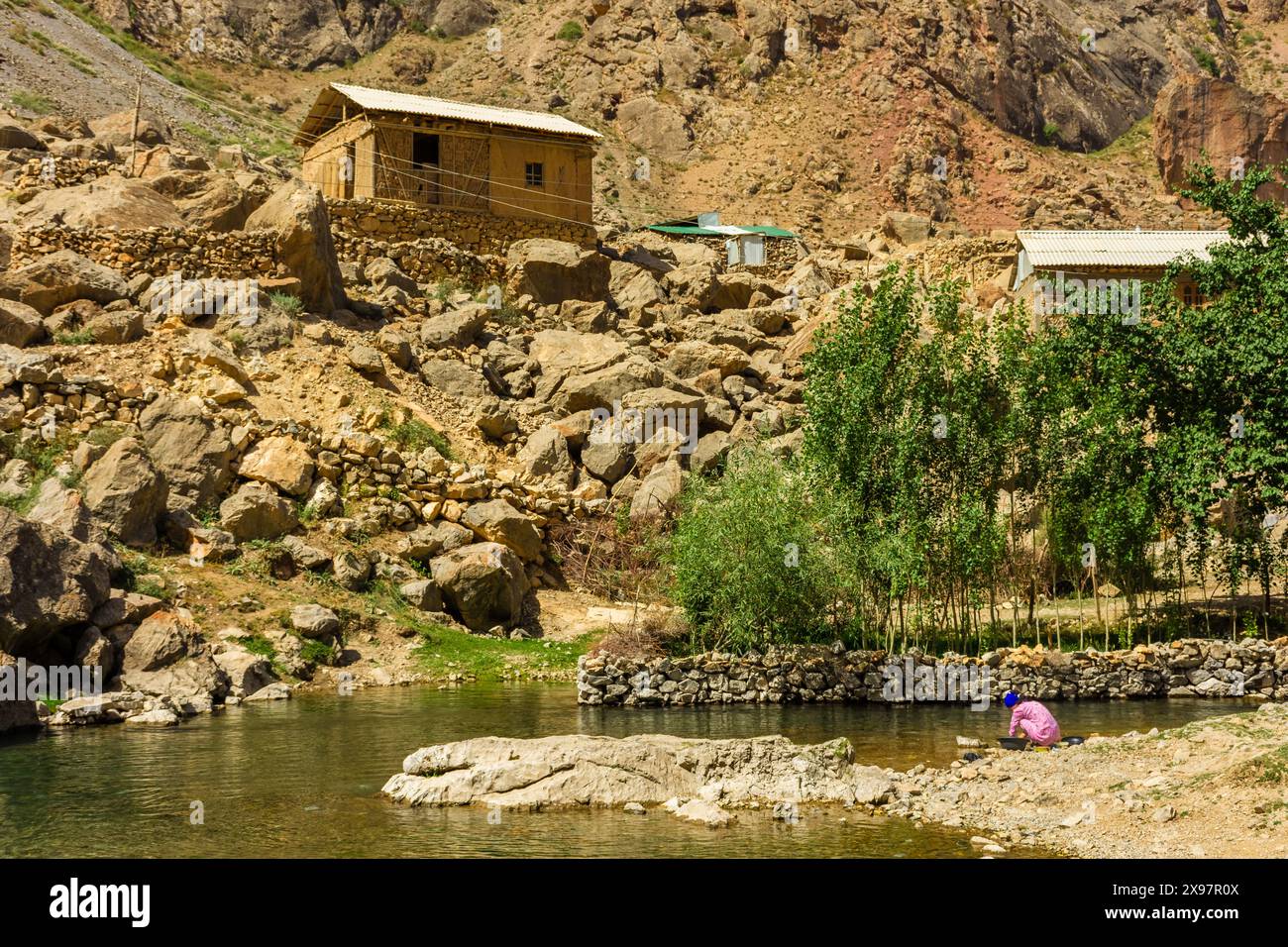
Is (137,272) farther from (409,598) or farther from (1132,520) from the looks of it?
(1132,520)

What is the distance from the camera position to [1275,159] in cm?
8950

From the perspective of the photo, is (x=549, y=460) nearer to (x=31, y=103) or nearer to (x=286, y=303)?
(x=286, y=303)

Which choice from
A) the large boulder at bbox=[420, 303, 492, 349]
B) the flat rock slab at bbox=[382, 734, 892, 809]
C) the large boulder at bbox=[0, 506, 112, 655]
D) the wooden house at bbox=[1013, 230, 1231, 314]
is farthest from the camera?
the wooden house at bbox=[1013, 230, 1231, 314]

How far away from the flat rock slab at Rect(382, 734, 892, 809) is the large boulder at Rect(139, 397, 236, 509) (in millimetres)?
16903

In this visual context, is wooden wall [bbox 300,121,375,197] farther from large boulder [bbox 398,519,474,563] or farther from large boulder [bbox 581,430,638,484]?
large boulder [bbox 398,519,474,563]

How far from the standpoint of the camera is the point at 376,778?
17.7 meters

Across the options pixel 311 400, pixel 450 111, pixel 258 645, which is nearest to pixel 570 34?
pixel 450 111

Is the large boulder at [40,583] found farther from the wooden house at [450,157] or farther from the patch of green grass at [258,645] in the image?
the wooden house at [450,157]

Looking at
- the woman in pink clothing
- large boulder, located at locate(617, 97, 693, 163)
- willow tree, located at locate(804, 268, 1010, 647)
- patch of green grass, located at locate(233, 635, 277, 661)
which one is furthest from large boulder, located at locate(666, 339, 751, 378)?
large boulder, located at locate(617, 97, 693, 163)

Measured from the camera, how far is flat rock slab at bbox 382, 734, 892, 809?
1619 cm

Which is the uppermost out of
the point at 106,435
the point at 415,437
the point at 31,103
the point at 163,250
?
the point at 31,103

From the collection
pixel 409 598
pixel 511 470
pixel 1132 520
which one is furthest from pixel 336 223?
pixel 1132 520

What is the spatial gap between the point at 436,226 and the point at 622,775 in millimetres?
33661
